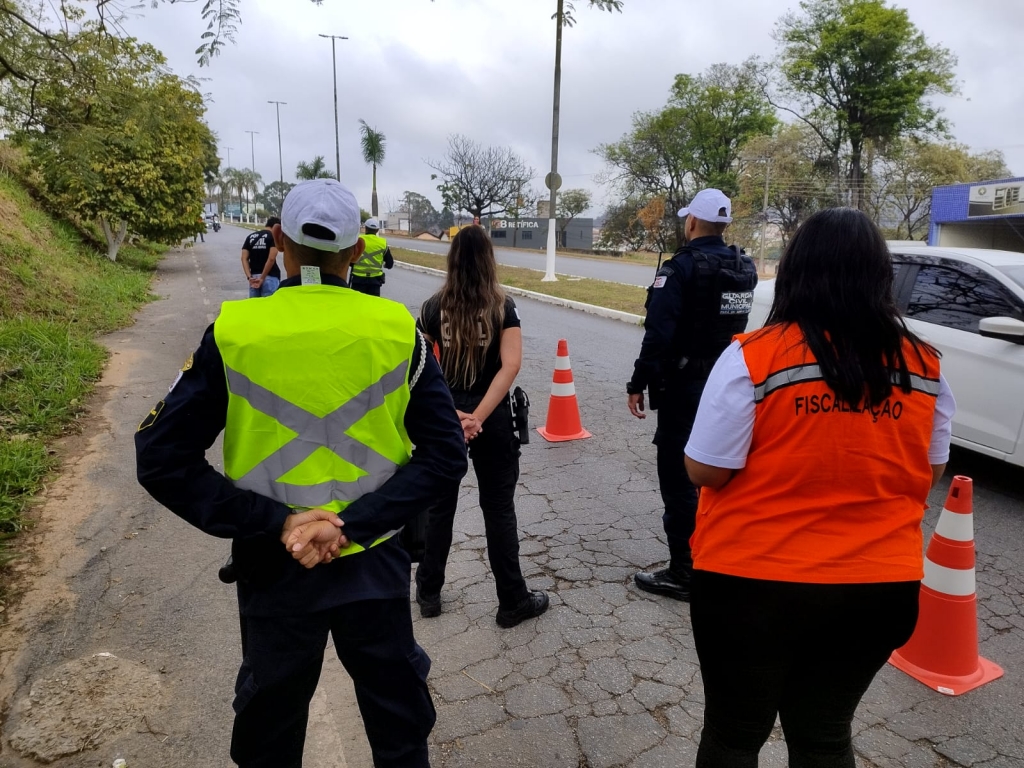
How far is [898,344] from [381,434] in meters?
1.25

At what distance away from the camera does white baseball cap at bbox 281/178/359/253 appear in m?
1.73

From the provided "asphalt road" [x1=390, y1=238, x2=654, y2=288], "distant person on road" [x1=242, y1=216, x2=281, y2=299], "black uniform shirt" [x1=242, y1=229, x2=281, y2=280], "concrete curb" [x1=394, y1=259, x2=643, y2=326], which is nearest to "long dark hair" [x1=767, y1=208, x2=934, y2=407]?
"distant person on road" [x1=242, y1=216, x2=281, y2=299]

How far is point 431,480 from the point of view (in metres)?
1.81

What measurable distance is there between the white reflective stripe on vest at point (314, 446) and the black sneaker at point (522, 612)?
1.79 metres

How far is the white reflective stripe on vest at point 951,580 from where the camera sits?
290cm

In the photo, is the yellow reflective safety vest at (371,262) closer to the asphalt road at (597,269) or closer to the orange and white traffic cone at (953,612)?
the orange and white traffic cone at (953,612)

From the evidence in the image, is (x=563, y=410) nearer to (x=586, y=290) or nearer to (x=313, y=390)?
(x=313, y=390)

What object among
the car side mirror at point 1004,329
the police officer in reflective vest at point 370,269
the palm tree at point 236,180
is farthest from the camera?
the palm tree at point 236,180

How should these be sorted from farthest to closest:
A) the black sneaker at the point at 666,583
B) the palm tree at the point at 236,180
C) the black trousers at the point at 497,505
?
the palm tree at the point at 236,180 < the black sneaker at the point at 666,583 < the black trousers at the point at 497,505

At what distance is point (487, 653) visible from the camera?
123 inches

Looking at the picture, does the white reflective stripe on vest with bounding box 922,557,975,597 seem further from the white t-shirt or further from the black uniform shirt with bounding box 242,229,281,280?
the black uniform shirt with bounding box 242,229,281,280

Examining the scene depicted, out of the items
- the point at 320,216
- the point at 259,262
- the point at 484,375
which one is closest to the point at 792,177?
the point at 259,262

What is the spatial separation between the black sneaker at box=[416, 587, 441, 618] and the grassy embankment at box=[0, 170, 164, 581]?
2158mm

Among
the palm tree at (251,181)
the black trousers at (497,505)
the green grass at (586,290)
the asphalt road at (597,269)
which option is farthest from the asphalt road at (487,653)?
the palm tree at (251,181)
